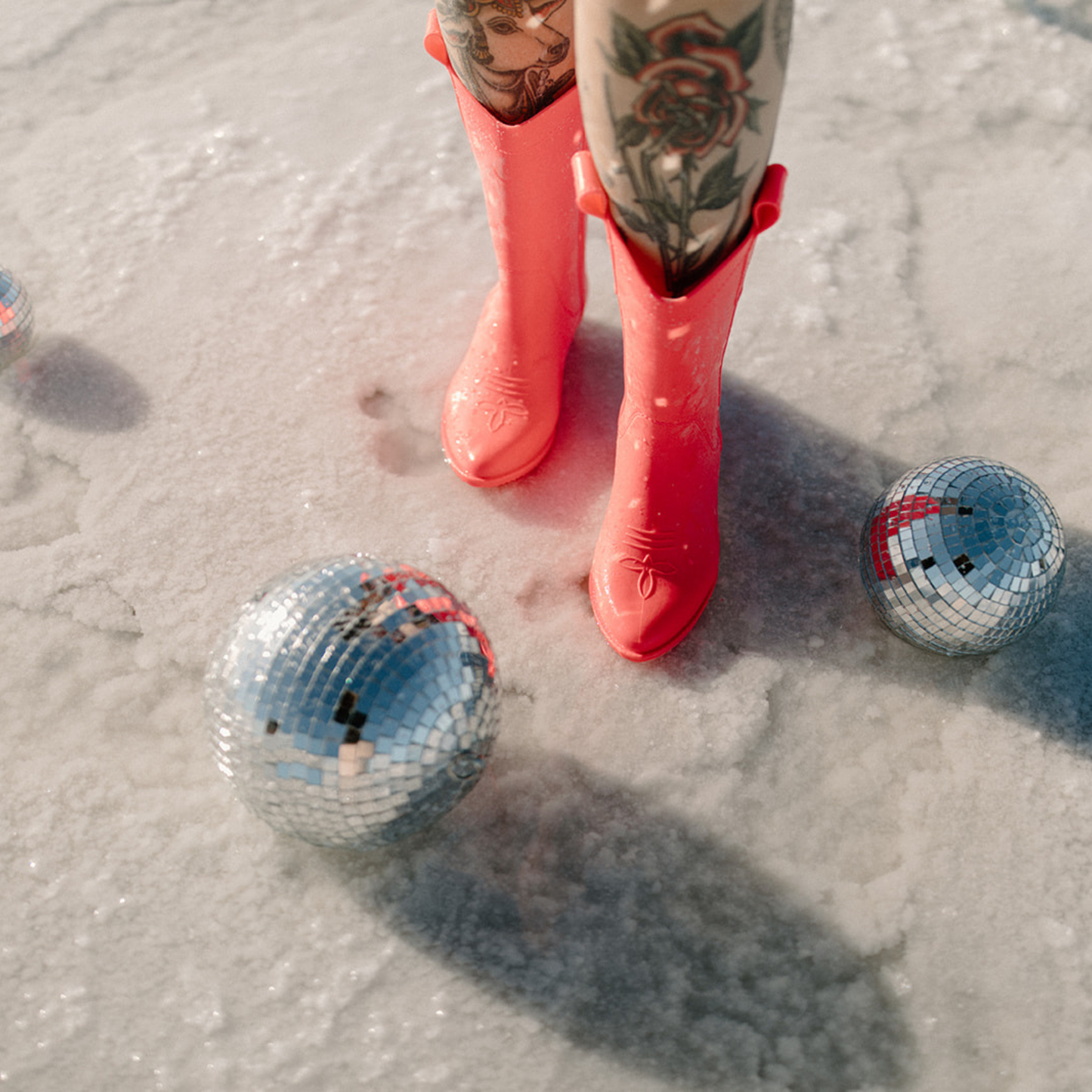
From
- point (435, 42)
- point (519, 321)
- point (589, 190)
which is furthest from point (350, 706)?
point (435, 42)

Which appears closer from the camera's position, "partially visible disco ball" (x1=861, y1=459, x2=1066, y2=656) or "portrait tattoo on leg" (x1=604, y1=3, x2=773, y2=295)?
"portrait tattoo on leg" (x1=604, y1=3, x2=773, y2=295)

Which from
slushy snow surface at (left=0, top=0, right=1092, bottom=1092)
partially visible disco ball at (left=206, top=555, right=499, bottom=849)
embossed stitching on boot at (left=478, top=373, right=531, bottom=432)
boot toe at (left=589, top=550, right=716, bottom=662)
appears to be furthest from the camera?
embossed stitching on boot at (left=478, top=373, right=531, bottom=432)

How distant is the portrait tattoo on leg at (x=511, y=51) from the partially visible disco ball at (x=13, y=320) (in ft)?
2.73

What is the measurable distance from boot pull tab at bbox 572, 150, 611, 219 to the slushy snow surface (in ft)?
1.87

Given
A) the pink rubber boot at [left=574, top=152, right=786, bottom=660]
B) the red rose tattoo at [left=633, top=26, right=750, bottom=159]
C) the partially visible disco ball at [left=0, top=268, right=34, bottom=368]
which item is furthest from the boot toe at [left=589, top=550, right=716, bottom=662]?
the partially visible disco ball at [left=0, top=268, right=34, bottom=368]

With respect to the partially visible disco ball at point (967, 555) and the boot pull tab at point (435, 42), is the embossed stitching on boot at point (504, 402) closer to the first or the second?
the boot pull tab at point (435, 42)

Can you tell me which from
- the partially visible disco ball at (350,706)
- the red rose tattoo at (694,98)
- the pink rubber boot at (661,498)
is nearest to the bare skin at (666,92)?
the red rose tattoo at (694,98)

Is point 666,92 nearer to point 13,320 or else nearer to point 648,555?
point 648,555

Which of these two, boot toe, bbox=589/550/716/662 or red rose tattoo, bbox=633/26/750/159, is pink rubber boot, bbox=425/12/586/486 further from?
red rose tattoo, bbox=633/26/750/159

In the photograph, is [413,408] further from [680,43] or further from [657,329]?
[680,43]

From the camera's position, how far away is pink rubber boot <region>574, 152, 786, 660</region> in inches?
48.0

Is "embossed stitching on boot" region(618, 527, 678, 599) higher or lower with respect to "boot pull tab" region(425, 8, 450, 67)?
lower

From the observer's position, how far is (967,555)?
3.84 ft

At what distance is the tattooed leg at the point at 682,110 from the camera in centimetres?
84
